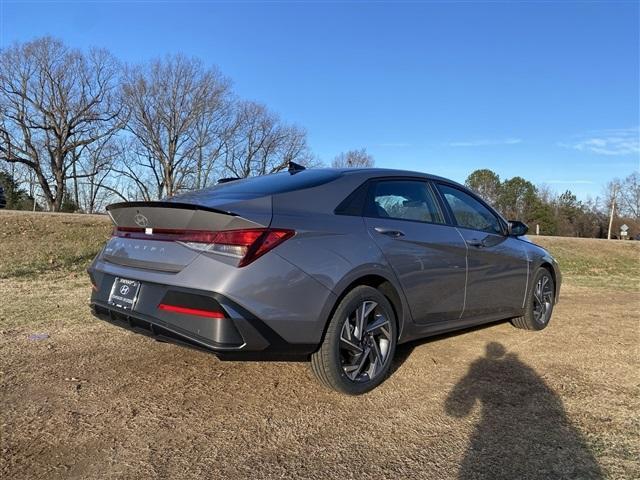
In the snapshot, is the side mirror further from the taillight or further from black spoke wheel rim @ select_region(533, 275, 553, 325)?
the taillight

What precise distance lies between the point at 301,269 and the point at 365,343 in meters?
0.81

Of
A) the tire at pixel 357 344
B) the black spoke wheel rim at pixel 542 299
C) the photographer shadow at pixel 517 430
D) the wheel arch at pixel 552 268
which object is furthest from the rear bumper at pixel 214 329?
the wheel arch at pixel 552 268

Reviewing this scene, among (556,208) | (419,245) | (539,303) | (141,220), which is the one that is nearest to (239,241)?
(141,220)

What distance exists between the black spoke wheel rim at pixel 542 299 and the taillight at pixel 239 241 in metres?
3.59

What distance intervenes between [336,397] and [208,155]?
151 feet

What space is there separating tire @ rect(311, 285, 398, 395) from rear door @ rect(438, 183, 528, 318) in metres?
1.12

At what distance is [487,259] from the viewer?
15.2ft

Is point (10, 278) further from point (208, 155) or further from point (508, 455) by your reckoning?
point (208, 155)

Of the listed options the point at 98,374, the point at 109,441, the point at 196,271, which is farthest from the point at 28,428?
the point at 196,271

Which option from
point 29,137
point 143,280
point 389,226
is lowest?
point 143,280

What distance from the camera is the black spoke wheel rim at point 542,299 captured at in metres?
5.53

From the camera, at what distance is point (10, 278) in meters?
8.16

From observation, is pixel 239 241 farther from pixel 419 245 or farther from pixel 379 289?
pixel 419 245

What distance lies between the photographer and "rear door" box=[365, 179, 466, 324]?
3686 millimetres
